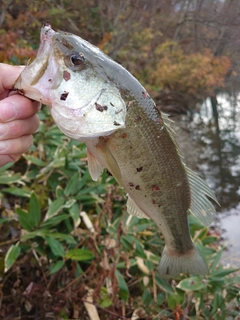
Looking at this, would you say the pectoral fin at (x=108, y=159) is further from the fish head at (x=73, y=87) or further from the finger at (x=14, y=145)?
the finger at (x=14, y=145)

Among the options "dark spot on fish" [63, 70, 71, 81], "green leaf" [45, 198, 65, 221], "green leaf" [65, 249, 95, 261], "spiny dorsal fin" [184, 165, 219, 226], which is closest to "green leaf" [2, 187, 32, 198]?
"green leaf" [45, 198, 65, 221]

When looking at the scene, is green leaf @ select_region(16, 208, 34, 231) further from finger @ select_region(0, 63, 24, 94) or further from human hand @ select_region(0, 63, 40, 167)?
finger @ select_region(0, 63, 24, 94)

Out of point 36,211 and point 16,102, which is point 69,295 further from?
point 16,102

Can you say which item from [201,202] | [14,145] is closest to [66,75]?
[14,145]

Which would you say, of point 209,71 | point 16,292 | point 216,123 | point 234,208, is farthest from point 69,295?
point 209,71

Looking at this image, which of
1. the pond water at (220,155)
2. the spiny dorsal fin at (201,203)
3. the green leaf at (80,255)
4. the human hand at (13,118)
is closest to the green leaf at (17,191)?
the green leaf at (80,255)
